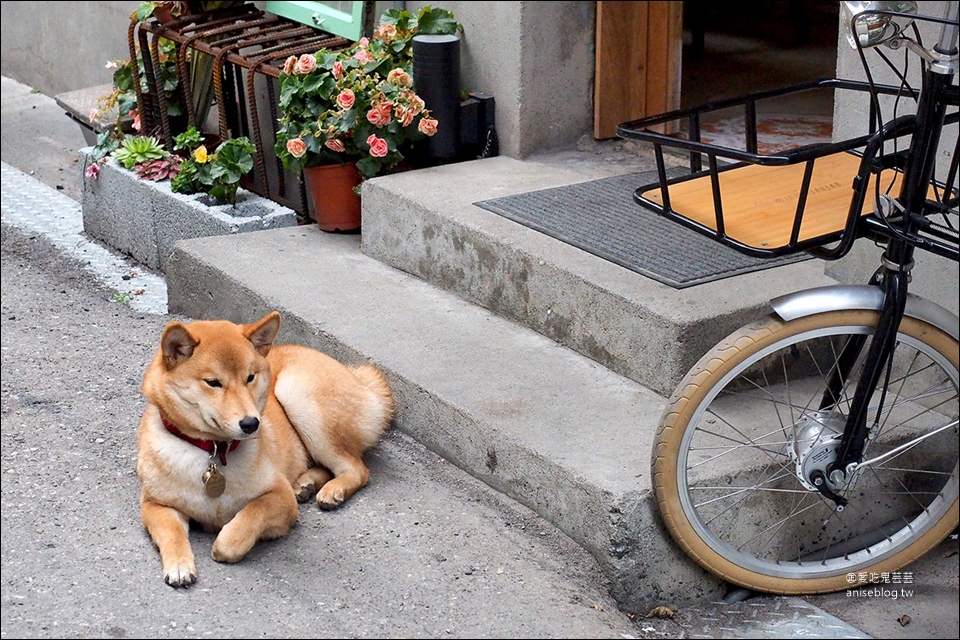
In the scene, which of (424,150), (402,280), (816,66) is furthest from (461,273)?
(816,66)

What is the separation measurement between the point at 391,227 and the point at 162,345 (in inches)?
78.0

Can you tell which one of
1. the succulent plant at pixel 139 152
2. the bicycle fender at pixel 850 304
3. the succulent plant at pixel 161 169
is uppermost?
the bicycle fender at pixel 850 304

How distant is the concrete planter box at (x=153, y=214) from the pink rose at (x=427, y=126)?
86cm

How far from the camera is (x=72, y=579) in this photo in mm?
3227

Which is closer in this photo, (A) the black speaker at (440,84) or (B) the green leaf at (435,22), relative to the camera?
(A) the black speaker at (440,84)

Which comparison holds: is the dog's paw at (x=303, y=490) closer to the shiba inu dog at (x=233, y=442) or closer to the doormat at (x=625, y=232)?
the shiba inu dog at (x=233, y=442)

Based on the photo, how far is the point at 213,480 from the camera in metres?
3.39

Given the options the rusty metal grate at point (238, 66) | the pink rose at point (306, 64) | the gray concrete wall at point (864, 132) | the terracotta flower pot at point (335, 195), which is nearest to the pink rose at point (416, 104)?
the terracotta flower pot at point (335, 195)

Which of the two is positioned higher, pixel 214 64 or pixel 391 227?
pixel 214 64

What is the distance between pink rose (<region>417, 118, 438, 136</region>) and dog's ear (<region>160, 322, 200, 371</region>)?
228cm

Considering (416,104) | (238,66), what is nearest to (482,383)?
(416,104)

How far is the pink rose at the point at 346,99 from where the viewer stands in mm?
5207

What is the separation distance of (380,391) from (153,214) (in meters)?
2.46

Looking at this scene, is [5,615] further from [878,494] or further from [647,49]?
[647,49]
